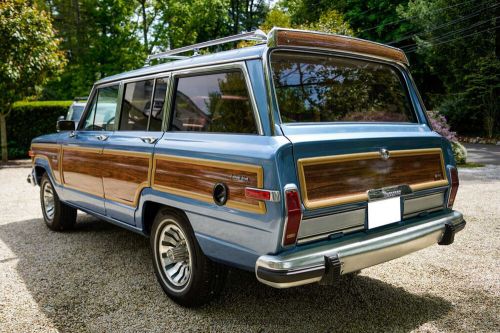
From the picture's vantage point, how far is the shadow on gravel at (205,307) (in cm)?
309

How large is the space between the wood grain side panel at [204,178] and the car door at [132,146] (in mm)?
243

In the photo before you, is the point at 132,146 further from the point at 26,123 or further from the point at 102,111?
the point at 26,123

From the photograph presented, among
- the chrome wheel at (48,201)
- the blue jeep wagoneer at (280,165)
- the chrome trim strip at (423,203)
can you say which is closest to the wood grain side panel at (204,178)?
the blue jeep wagoneer at (280,165)

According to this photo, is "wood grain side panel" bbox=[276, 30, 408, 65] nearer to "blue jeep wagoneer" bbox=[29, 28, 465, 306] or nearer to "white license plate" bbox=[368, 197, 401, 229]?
"blue jeep wagoneer" bbox=[29, 28, 465, 306]

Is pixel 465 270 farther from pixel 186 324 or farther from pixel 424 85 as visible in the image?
pixel 424 85

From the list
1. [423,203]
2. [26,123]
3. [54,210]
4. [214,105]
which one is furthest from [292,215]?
[26,123]

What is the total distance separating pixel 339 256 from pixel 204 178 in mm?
1040

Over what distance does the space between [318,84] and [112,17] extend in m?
23.5

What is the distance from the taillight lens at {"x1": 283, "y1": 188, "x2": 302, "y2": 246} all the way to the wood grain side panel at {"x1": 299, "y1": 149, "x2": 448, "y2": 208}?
0.08 m

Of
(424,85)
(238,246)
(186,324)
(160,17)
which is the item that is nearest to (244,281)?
(186,324)

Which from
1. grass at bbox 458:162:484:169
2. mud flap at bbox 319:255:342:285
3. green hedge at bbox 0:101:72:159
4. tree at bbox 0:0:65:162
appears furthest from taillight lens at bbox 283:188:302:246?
green hedge at bbox 0:101:72:159

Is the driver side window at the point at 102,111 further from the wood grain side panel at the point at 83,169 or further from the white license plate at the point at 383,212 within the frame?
the white license plate at the point at 383,212

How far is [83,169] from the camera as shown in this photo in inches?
181

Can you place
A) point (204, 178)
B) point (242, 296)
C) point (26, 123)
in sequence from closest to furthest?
point (204, 178)
point (242, 296)
point (26, 123)
